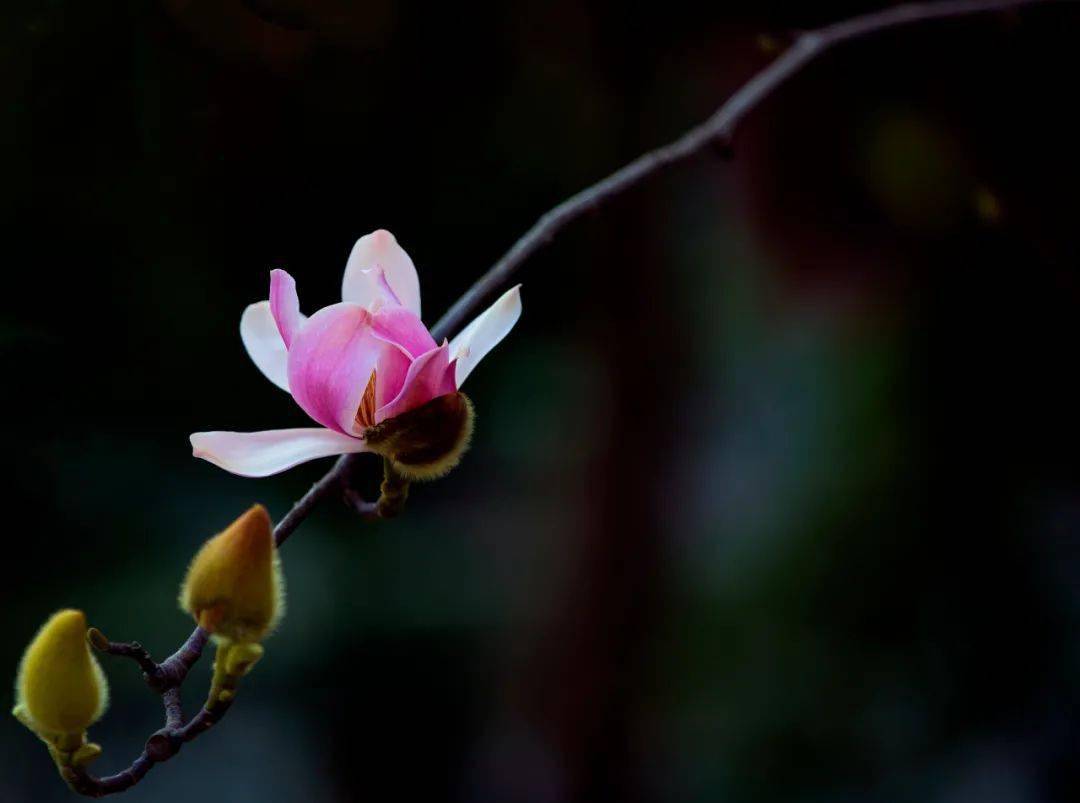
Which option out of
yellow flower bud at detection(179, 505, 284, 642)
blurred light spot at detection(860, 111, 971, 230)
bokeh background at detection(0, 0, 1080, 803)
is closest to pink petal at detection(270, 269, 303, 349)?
yellow flower bud at detection(179, 505, 284, 642)

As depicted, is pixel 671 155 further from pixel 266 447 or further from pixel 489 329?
pixel 266 447

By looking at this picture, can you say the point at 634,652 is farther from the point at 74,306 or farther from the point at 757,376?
the point at 74,306

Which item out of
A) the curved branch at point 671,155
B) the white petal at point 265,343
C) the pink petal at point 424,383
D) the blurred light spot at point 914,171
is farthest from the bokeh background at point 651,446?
the pink petal at point 424,383

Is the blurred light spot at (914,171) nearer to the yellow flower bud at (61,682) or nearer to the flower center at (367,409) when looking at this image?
the flower center at (367,409)

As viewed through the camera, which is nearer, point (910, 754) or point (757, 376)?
point (910, 754)

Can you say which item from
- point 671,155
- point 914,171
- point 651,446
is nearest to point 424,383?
point 671,155

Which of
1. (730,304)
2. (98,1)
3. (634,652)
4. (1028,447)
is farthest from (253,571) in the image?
(1028,447)
